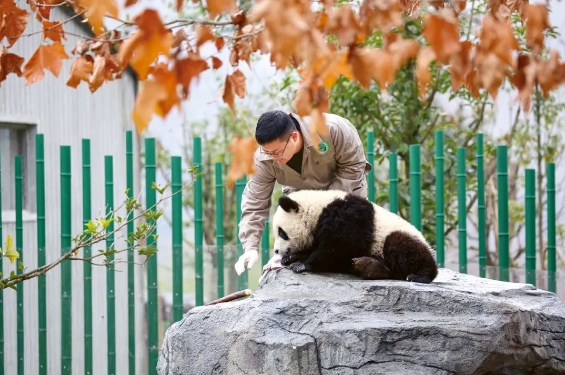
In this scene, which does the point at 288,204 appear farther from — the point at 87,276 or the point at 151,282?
the point at 87,276

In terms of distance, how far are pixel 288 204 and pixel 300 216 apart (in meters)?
0.08

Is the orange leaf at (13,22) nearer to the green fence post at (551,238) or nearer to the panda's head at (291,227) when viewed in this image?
the panda's head at (291,227)

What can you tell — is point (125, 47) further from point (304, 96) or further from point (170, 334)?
point (170, 334)

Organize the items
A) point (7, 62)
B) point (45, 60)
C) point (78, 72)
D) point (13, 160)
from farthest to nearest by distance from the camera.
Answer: point (13, 160)
point (7, 62)
point (78, 72)
point (45, 60)

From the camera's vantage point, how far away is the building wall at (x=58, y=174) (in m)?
5.74

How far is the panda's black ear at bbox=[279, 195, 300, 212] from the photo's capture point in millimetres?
3422

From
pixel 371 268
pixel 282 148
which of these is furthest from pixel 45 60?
pixel 371 268

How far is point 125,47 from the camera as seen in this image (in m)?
1.53

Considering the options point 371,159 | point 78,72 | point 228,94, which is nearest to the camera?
point 228,94

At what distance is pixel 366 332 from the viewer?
3090 millimetres

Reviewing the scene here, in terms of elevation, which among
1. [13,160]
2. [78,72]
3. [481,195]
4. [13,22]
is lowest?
[481,195]

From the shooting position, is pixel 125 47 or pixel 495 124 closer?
pixel 125 47

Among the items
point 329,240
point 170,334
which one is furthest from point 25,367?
point 329,240

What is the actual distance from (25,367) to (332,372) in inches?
137
